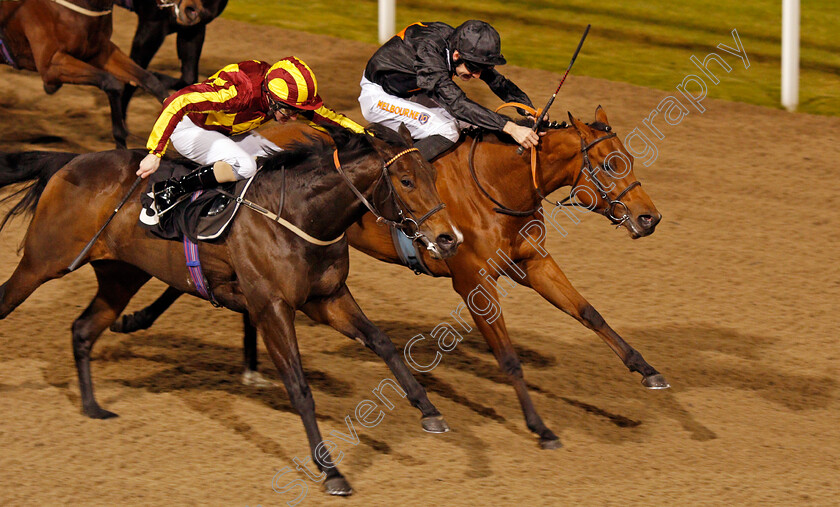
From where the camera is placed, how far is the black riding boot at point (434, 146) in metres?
6.09

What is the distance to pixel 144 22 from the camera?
974cm

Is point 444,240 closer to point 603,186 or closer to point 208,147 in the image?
point 603,186

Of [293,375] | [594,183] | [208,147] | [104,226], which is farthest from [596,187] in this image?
[104,226]

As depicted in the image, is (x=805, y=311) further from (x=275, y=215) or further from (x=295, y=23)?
(x=295, y=23)

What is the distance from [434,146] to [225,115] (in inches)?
43.2

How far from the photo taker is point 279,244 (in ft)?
17.3

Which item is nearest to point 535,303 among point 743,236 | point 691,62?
point 743,236

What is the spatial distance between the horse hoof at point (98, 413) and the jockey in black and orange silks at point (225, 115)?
113 centimetres

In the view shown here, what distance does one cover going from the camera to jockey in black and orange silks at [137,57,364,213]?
5383mm

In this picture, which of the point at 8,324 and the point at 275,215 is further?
the point at 8,324

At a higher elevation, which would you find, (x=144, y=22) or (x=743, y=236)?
(x=743, y=236)

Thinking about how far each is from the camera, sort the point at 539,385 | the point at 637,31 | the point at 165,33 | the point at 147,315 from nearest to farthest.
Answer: the point at 539,385 → the point at 147,315 → the point at 165,33 → the point at 637,31

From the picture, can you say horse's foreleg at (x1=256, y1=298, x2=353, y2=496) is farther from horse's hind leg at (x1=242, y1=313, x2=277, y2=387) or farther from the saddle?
horse's hind leg at (x1=242, y1=313, x2=277, y2=387)

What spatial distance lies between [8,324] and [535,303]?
A: 335cm
